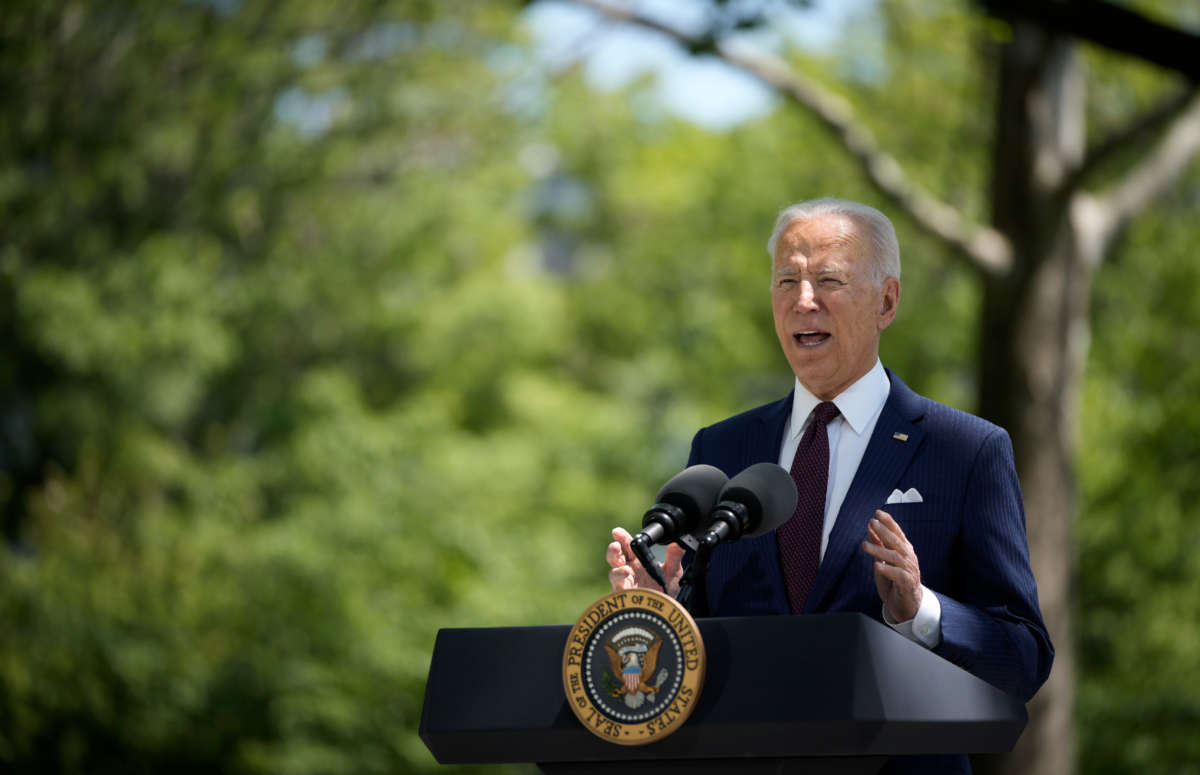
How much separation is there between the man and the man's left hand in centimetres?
2

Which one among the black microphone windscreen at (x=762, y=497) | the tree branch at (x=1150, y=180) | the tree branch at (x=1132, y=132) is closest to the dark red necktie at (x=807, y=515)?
the black microphone windscreen at (x=762, y=497)

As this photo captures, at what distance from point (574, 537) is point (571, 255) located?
15.2m

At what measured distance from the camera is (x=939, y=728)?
1947 mm

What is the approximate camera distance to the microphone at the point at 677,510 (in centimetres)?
215

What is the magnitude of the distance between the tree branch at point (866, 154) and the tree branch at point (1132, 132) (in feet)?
1.97

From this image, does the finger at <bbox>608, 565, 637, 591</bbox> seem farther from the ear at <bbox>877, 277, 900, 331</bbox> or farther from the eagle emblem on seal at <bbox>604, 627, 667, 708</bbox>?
the ear at <bbox>877, 277, 900, 331</bbox>

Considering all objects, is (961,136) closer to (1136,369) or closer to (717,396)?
(1136,369)

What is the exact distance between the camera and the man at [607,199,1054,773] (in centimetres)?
229

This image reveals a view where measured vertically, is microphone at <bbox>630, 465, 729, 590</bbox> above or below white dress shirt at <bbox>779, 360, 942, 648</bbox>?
below

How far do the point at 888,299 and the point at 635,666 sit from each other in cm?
97


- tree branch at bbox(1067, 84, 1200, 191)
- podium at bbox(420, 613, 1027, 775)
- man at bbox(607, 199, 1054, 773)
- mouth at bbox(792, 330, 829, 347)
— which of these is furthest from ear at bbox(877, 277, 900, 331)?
tree branch at bbox(1067, 84, 1200, 191)

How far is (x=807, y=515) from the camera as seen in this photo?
2438 mm

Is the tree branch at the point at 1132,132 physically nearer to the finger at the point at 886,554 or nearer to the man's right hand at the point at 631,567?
the man's right hand at the point at 631,567

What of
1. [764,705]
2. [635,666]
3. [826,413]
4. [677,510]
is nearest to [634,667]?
[635,666]
